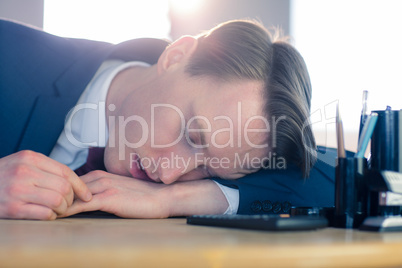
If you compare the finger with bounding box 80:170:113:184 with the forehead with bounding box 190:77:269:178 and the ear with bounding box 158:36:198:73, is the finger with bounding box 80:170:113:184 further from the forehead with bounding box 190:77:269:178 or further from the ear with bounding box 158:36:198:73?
the ear with bounding box 158:36:198:73

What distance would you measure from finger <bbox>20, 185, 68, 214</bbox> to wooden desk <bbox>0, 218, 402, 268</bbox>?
256mm

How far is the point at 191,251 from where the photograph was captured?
16.5 inches

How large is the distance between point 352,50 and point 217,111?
9.88 feet

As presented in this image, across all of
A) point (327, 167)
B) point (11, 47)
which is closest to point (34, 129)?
point (11, 47)

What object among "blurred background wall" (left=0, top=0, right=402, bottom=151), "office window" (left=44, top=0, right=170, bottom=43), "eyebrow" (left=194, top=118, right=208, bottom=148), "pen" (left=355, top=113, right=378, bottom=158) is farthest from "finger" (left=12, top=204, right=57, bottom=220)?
"office window" (left=44, top=0, right=170, bottom=43)

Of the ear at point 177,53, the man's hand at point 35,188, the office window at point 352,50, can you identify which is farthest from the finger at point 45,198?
the office window at point 352,50

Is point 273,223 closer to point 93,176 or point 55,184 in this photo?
point 55,184

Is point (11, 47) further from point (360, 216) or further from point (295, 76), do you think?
point (360, 216)

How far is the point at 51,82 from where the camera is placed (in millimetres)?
1352

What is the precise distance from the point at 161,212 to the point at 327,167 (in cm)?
61

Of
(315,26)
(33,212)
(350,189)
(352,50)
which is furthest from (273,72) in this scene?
(315,26)

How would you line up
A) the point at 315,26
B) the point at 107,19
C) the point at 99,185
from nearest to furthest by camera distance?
the point at 99,185
the point at 107,19
the point at 315,26

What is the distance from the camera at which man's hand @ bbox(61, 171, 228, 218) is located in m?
0.93

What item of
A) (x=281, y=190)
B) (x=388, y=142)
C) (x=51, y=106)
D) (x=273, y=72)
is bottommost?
(x=281, y=190)
